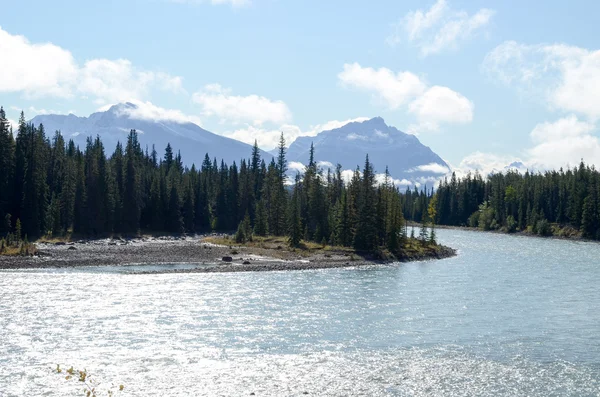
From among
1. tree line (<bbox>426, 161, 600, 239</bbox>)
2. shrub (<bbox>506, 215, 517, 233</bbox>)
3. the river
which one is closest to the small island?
the river

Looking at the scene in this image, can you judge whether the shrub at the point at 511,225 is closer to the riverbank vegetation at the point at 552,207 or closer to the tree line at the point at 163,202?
the riverbank vegetation at the point at 552,207

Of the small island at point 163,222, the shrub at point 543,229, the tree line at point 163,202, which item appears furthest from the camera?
the shrub at point 543,229

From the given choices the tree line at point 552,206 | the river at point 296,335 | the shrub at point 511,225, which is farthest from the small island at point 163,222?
the shrub at point 511,225

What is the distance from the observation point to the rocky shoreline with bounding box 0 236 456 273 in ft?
220

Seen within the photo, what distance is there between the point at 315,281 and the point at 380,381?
32.8 meters

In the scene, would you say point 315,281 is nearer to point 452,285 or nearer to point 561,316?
point 452,285

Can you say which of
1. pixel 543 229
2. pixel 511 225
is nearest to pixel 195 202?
pixel 543 229

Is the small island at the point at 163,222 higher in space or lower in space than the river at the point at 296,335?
higher

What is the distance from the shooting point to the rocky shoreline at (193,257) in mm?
67062

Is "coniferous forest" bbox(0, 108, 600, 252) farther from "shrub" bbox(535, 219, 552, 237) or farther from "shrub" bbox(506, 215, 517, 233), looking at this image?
"shrub" bbox(506, 215, 517, 233)

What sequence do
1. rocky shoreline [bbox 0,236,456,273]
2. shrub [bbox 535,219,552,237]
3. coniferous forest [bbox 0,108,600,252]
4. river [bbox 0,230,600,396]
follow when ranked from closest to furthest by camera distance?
river [bbox 0,230,600,396], rocky shoreline [bbox 0,236,456,273], coniferous forest [bbox 0,108,600,252], shrub [bbox 535,219,552,237]

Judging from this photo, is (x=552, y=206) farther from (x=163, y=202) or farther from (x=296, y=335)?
(x=296, y=335)

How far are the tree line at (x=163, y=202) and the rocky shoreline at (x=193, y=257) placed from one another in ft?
21.4

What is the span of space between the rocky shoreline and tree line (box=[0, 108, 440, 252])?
6.53m
